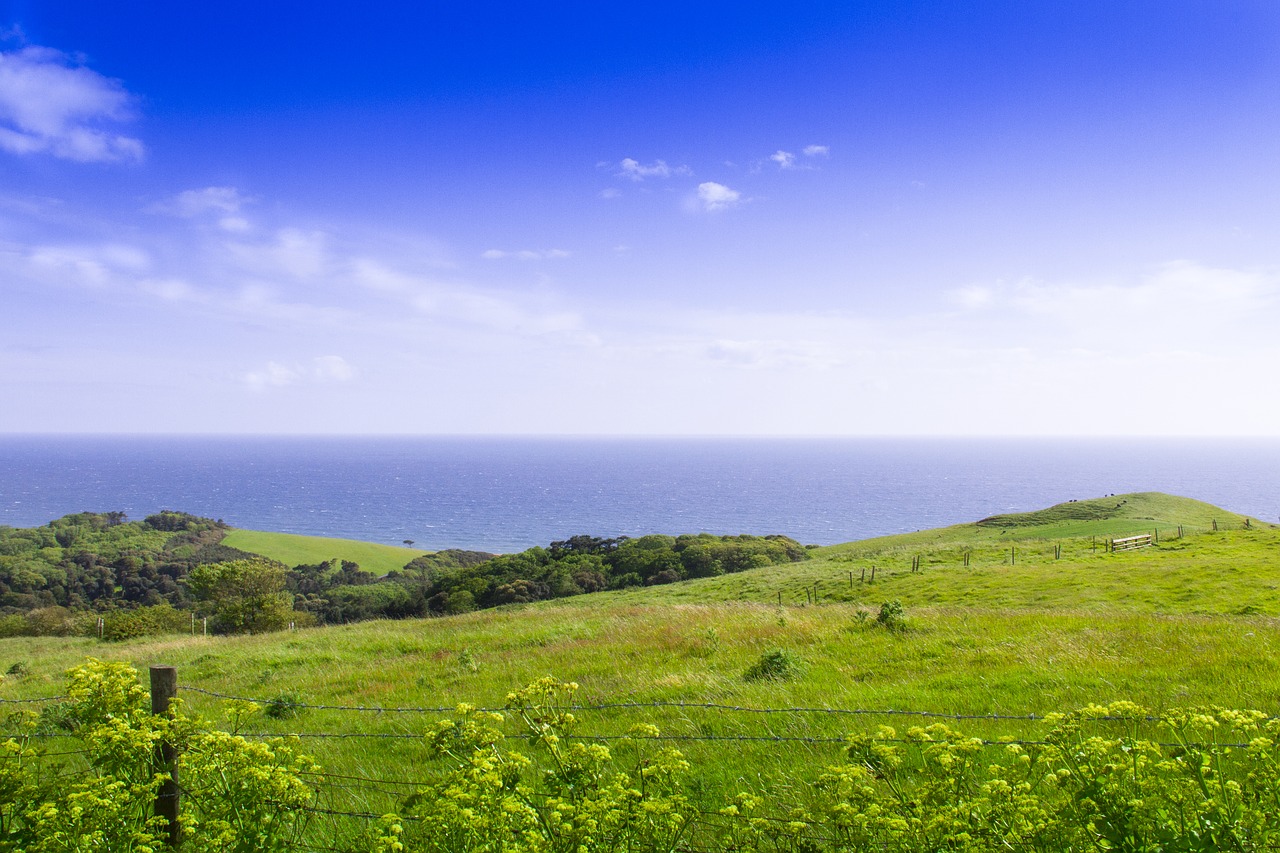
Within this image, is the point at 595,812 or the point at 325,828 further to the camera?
the point at 325,828

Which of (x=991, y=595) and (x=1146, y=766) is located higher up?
(x=1146, y=766)

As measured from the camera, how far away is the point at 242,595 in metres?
45.8

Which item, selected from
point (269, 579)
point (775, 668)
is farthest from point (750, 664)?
point (269, 579)

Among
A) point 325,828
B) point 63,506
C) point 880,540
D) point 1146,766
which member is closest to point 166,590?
point 880,540

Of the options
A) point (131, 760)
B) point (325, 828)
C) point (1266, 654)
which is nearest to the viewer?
point (131, 760)

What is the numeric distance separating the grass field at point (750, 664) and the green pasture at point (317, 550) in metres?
90.4

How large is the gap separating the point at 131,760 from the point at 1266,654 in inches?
601

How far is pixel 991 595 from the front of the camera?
31484mm

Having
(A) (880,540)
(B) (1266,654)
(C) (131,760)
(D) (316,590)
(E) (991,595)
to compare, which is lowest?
(D) (316,590)

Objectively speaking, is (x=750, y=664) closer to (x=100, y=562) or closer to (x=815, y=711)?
(x=815, y=711)

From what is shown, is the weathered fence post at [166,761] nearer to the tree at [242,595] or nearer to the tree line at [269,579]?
the tree line at [269,579]

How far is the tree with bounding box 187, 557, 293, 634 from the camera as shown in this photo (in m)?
44.4

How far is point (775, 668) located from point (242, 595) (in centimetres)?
4672

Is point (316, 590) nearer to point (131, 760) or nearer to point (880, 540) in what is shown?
point (880, 540)
